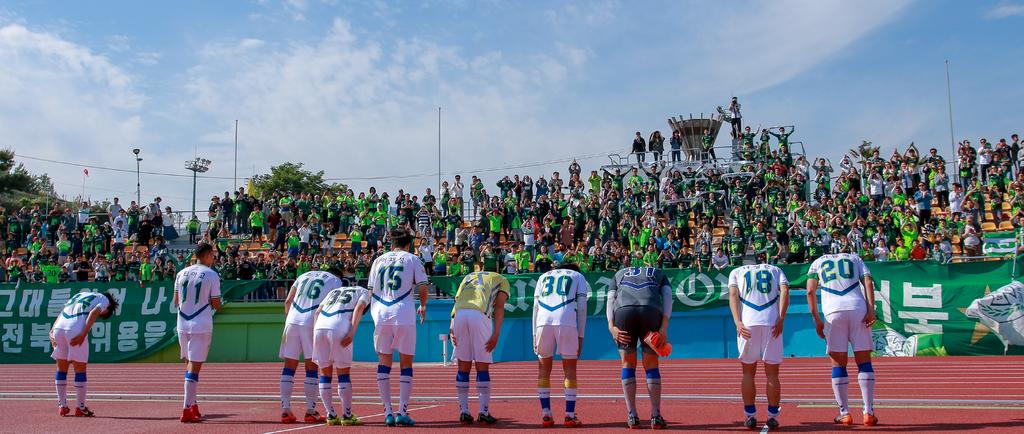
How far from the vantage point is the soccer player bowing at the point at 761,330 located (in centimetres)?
835

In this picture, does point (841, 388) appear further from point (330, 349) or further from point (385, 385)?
point (330, 349)

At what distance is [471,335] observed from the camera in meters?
9.17

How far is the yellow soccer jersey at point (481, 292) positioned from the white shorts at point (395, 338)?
575 mm

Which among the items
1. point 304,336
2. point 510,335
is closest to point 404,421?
point 304,336

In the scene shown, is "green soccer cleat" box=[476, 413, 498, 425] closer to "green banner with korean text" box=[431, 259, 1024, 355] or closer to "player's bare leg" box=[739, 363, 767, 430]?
"player's bare leg" box=[739, 363, 767, 430]

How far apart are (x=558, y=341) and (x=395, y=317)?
169cm

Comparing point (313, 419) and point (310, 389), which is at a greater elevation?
point (310, 389)

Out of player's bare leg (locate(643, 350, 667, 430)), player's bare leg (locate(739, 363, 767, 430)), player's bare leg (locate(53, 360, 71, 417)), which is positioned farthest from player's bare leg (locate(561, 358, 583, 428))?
player's bare leg (locate(53, 360, 71, 417))

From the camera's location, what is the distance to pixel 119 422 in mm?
9992

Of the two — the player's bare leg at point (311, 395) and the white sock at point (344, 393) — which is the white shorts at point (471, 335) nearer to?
the white sock at point (344, 393)

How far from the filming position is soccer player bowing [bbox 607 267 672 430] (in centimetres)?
845

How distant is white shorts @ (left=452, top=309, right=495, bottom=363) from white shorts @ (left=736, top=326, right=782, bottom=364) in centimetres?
257

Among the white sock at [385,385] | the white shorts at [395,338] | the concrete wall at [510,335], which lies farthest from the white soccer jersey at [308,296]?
the concrete wall at [510,335]

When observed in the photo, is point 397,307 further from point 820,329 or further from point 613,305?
point 820,329
